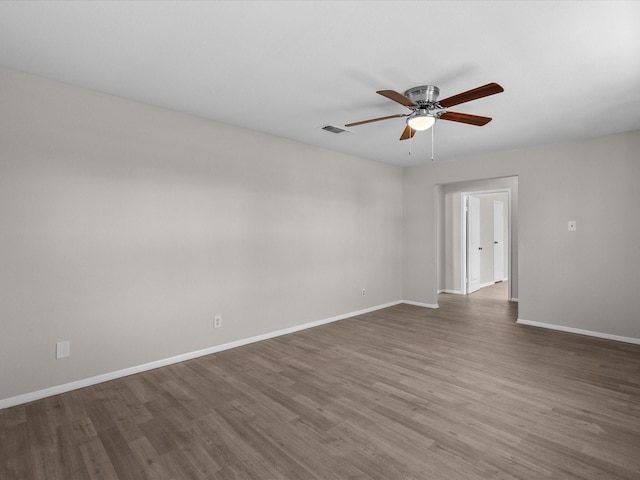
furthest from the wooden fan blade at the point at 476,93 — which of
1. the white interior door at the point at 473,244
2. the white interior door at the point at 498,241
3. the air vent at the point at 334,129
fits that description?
the white interior door at the point at 498,241

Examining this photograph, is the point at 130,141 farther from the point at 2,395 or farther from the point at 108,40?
the point at 2,395

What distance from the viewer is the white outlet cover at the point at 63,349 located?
8.74 ft

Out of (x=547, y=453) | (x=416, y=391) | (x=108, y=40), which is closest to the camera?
(x=547, y=453)

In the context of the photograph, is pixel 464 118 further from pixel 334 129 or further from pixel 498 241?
pixel 498 241

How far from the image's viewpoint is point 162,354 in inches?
127

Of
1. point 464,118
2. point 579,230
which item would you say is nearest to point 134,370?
point 464,118

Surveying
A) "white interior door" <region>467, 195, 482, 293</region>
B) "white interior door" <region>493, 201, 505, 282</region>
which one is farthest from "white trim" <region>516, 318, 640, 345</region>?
"white interior door" <region>493, 201, 505, 282</region>

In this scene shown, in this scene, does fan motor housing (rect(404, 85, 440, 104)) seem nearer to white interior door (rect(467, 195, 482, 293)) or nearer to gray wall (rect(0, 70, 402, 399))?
gray wall (rect(0, 70, 402, 399))

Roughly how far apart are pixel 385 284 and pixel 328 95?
12.2 feet

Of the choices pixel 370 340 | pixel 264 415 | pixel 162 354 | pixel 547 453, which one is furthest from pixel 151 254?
pixel 547 453

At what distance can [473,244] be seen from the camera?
24.3 feet

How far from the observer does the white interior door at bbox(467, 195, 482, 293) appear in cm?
724

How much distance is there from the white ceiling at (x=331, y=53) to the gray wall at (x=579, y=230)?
2.84 ft

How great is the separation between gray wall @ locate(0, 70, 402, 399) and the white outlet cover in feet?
0.13
